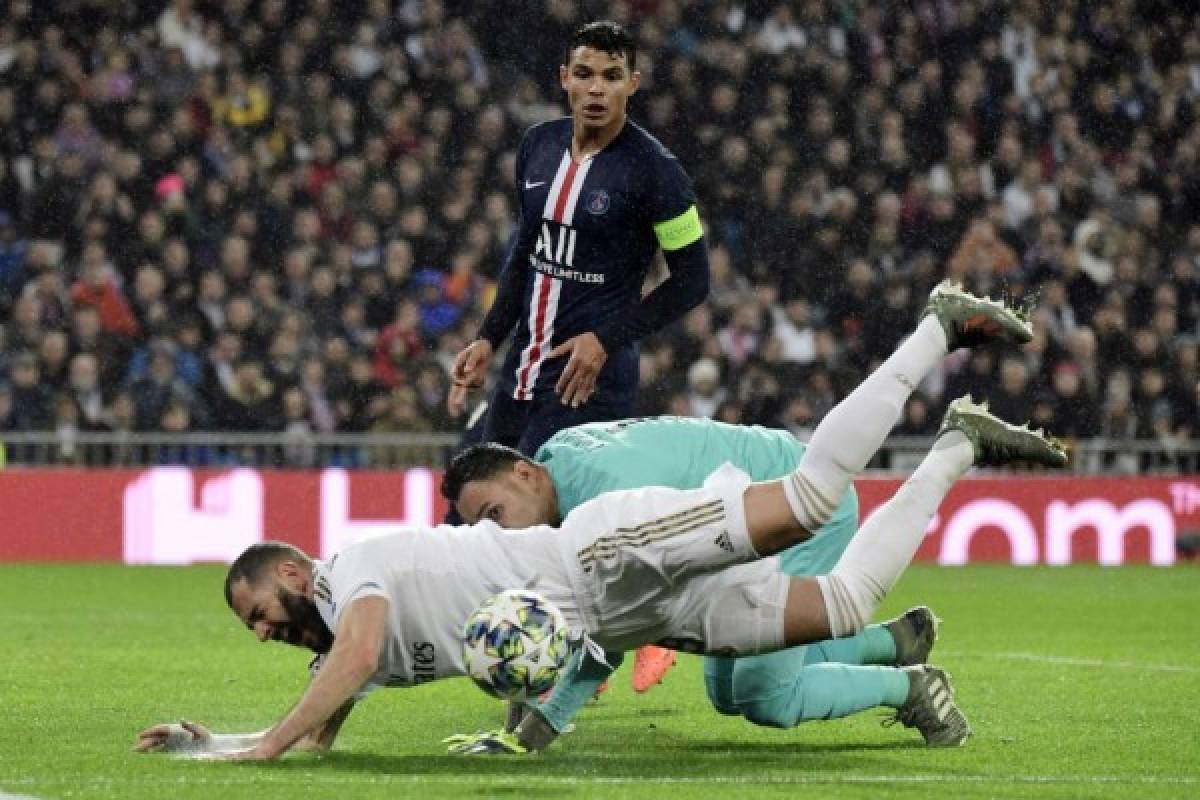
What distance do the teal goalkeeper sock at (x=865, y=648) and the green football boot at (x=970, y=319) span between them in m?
1.17

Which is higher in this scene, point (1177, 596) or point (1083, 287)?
point (1083, 287)

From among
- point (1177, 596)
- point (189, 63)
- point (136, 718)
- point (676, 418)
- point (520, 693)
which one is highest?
point (189, 63)

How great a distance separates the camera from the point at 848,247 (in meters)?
18.0

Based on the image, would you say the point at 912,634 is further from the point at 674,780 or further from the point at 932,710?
the point at 674,780

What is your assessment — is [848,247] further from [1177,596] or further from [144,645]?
[144,645]

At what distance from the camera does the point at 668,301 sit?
23.7 feet

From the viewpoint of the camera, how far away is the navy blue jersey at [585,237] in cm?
731

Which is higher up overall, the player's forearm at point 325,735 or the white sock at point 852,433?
the white sock at point 852,433

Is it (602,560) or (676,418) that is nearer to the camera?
(602,560)

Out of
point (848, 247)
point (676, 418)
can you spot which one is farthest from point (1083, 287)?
point (676, 418)

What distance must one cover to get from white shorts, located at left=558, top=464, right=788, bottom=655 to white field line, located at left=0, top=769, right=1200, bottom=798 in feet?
1.30

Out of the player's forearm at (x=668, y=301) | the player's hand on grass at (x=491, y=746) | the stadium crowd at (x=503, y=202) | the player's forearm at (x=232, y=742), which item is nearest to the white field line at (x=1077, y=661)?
the player's forearm at (x=668, y=301)

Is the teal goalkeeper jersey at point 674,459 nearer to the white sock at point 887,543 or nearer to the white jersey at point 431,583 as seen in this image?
the white sock at point 887,543

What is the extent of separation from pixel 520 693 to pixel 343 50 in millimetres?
12937
